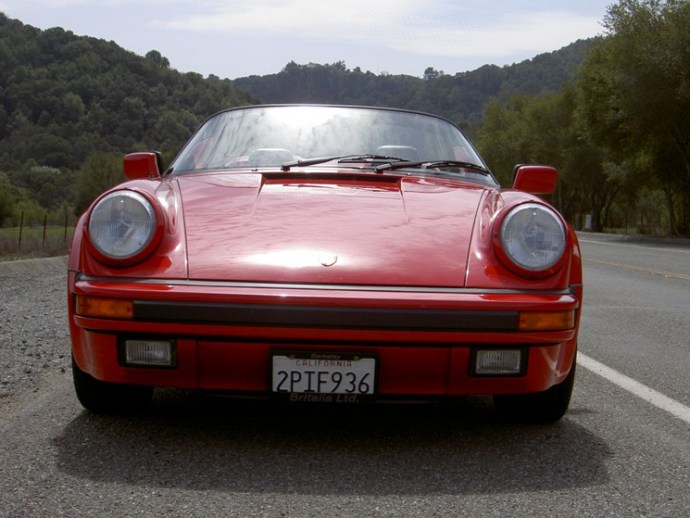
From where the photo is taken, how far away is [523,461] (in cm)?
308

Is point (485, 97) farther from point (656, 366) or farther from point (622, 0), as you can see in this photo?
point (656, 366)

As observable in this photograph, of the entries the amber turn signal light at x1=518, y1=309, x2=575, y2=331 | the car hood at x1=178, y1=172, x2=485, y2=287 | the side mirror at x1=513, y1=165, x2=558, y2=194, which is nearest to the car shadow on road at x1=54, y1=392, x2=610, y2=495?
the amber turn signal light at x1=518, y1=309, x2=575, y2=331

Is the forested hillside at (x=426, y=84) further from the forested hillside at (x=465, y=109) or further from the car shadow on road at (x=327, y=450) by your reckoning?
the car shadow on road at (x=327, y=450)

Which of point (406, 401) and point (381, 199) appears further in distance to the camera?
point (381, 199)

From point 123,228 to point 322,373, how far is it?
91 cm

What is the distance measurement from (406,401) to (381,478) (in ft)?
1.23

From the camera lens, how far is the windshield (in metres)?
4.38

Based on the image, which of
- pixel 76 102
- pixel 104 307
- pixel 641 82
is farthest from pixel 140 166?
pixel 76 102

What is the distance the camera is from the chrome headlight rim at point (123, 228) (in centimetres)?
323

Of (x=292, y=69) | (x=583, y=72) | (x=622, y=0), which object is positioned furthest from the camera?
(x=292, y=69)

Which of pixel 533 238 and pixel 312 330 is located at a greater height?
pixel 533 238

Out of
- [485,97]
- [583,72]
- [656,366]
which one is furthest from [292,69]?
[656,366]

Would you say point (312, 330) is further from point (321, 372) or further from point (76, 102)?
point (76, 102)

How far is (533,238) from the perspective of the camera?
11.0 feet
